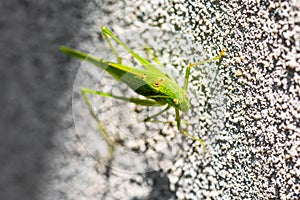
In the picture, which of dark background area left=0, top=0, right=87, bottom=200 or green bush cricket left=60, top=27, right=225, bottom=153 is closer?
green bush cricket left=60, top=27, right=225, bottom=153

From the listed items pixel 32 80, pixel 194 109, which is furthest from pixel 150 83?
pixel 32 80

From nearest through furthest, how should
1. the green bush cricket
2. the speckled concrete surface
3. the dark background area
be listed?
the green bush cricket, the speckled concrete surface, the dark background area

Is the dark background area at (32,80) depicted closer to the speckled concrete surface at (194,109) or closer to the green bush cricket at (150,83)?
the speckled concrete surface at (194,109)

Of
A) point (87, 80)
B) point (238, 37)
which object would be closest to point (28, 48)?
point (87, 80)

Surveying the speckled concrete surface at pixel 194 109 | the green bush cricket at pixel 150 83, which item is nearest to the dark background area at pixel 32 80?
the speckled concrete surface at pixel 194 109

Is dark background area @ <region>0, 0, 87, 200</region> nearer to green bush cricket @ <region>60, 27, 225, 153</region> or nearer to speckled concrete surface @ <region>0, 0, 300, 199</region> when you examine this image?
speckled concrete surface @ <region>0, 0, 300, 199</region>

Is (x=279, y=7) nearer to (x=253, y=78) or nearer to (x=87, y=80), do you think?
(x=253, y=78)

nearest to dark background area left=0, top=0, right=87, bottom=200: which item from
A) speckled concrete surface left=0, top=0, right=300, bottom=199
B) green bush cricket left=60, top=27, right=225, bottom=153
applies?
speckled concrete surface left=0, top=0, right=300, bottom=199
